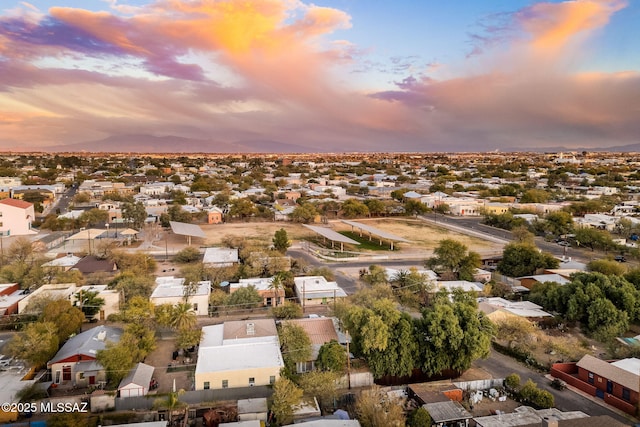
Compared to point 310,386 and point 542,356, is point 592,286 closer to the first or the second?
point 542,356

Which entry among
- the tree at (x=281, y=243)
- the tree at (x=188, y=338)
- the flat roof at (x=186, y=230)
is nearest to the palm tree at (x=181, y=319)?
the tree at (x=188, y=338)

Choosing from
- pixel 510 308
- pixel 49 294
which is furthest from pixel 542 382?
pixel 49 294

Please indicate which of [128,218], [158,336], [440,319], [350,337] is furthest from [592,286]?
[128,218]

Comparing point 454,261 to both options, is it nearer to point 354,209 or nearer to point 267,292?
point 267,292

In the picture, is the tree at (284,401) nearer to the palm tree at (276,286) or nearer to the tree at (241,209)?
the palm tree at (276,286)

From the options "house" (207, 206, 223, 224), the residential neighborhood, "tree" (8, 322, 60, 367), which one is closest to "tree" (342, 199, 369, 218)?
the residential neighborhood

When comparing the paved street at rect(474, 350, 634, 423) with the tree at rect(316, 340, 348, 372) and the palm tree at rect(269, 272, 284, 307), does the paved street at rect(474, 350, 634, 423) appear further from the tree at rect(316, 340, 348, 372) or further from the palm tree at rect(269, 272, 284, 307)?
the palm tree at rect(269, 272, 284, 307)
